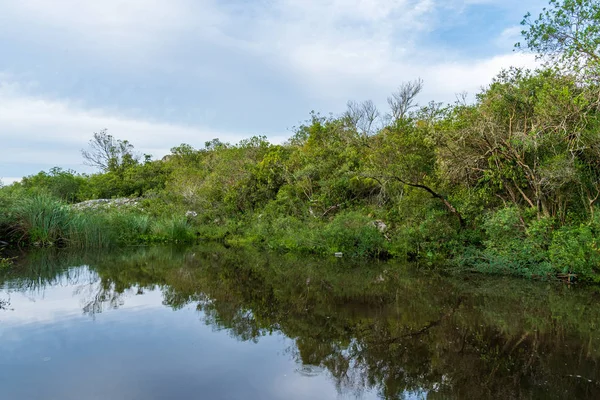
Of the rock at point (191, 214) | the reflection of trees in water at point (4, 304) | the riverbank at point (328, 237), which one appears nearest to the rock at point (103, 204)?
the riverbank at point (328, 237)

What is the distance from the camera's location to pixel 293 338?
6.60 metres

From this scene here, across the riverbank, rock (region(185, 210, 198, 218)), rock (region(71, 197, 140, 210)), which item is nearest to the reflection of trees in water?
the riverbank

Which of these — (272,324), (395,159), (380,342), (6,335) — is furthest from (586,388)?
(395,159)

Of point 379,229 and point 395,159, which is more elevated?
point 395,159

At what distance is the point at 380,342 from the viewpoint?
6.32 metres

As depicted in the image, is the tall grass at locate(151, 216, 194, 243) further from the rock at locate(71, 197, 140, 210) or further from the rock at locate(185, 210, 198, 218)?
the rock at locate(71, 197, 140, 210)

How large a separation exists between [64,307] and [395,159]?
11.8 m

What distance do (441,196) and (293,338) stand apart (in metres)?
9.91

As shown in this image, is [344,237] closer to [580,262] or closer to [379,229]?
[379,229]

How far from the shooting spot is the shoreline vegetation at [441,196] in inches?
449

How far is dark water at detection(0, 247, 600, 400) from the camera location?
16.0ft

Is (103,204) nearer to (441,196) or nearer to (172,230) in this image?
(172,230)

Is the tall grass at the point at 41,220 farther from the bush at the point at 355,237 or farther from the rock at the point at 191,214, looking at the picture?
the bush at the point at 355,237

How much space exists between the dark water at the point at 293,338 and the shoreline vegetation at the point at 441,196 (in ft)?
6.46
